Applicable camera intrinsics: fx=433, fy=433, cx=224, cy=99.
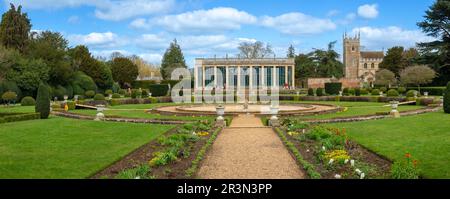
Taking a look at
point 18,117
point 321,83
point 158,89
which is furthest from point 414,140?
point 321,83

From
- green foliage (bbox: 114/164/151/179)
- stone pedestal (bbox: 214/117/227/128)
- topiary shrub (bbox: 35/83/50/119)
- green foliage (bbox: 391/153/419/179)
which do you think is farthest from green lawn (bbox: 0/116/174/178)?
green foliage (bbox: 391/153/419/179)

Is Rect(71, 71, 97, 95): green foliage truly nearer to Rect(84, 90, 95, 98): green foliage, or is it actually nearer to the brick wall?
Rect(84, 90, 95, 98): green foliage

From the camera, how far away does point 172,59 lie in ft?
270

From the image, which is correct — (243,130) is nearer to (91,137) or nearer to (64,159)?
(91,137)

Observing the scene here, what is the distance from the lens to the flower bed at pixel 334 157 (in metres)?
9.17

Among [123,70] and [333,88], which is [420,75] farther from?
[123,70]

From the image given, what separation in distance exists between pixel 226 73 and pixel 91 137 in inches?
2069

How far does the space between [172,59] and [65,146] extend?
70.0 m

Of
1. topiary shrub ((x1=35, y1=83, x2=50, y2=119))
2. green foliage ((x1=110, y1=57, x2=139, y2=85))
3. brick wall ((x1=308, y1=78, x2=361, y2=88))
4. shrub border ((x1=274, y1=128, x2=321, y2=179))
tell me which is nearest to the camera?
shrub border ((x1=274, y1=128, x2=321, y2=179))

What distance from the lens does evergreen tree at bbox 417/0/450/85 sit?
4909 cm

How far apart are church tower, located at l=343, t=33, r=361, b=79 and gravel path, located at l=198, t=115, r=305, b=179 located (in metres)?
82.4

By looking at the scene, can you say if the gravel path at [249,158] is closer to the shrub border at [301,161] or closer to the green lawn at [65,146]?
the shrub border at [301,161]
